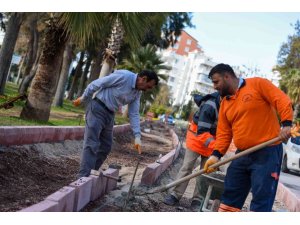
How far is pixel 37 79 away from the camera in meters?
10.7

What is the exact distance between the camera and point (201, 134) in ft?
19.1

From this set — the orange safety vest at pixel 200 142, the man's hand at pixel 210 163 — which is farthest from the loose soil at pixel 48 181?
the man's hand at pixel 210 163

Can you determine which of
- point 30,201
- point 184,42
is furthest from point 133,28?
point 184,42

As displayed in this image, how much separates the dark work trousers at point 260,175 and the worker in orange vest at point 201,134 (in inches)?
52.9

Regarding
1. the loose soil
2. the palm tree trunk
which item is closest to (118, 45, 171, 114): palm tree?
the palm tree trunk

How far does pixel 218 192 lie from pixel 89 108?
1.79m

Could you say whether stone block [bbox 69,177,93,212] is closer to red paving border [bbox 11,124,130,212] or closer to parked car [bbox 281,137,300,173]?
red paving border [bbox 11,124,130,212]

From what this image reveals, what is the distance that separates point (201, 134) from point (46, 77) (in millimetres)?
5784

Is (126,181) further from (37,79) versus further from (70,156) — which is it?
(37,79)

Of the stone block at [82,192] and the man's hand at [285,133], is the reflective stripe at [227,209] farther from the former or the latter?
the stone block at [82,192]

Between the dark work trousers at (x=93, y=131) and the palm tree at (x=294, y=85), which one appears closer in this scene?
the dark work trousers at (x=93, y=131)

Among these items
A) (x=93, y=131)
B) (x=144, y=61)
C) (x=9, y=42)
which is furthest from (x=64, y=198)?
(x=144, y=61)

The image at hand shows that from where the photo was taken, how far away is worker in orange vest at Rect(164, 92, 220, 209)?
222 inches

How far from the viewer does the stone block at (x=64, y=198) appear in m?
3.92
